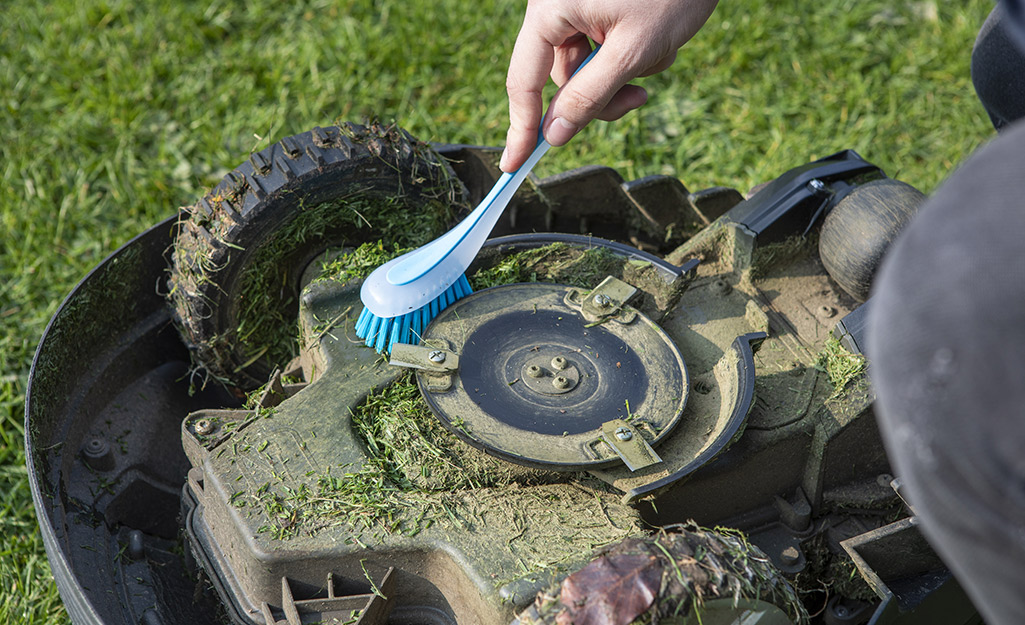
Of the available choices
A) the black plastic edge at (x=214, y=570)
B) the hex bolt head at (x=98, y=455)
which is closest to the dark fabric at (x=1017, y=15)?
the black plastic edge at (x=214, y=570)

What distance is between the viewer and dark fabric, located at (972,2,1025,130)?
271 centimetres

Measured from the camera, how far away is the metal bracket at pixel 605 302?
2414 mm

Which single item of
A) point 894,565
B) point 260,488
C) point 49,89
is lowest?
Answer: point 894,565

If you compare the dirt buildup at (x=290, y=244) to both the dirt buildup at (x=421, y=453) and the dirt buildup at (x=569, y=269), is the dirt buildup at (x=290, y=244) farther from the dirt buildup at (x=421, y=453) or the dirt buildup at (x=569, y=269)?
the dirt buildup at (x=421, y=453)

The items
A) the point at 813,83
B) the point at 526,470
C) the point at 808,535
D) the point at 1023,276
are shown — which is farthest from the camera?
the point at 813,83

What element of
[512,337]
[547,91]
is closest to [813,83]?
[547,91]

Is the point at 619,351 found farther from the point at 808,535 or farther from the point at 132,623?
the point at 132,623

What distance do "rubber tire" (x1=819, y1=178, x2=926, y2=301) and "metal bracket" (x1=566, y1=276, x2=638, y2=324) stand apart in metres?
0.59

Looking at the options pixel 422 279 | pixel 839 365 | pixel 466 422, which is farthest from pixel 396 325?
pixel 839 365

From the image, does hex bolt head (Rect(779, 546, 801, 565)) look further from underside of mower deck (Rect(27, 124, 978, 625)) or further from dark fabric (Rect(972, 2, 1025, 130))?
dark fabric (Rect(972, 2, 1025, 130))

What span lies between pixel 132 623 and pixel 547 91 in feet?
9.45

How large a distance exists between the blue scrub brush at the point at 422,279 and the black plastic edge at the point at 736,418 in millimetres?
673

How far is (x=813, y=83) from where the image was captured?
14.8ft

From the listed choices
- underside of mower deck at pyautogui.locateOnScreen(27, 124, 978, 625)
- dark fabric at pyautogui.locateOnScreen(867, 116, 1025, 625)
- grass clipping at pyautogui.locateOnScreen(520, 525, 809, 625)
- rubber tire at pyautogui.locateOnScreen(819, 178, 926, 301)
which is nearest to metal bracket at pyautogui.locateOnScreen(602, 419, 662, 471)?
underside of mower deck at pyautogui.locateOnScreen(27, 124, 978, 625)
